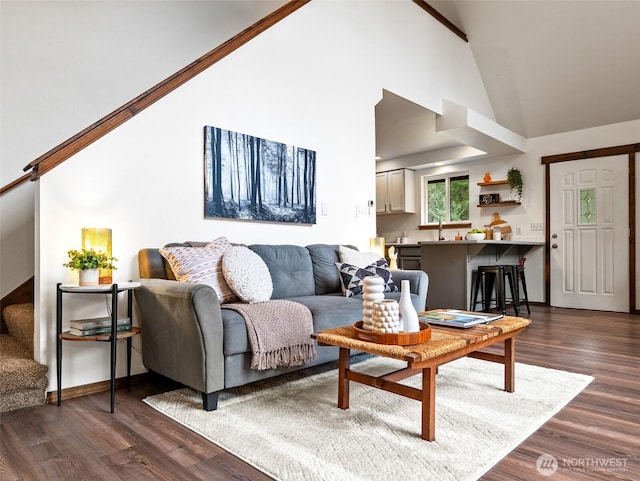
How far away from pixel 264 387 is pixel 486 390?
4.23 feet

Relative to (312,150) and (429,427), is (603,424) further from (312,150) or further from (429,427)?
(312,150)

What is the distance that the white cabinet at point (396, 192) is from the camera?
773 cm

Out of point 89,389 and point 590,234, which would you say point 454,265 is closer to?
point 590,234

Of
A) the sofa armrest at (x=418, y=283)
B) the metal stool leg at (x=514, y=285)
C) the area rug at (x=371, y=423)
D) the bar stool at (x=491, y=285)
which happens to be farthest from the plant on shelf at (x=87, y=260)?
the metal stool leg at (x=514, y=285)

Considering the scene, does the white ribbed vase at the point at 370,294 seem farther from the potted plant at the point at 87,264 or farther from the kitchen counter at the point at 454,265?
the kitchen counter at the point at 454,265

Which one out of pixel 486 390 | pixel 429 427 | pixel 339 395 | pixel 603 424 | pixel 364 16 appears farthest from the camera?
pixel 364 16

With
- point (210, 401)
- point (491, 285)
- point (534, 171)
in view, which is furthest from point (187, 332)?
point (534, 171)

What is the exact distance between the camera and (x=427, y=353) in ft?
5.89

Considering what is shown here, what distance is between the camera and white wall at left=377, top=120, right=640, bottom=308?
591 cm

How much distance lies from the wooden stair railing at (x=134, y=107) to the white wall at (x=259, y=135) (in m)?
0.05

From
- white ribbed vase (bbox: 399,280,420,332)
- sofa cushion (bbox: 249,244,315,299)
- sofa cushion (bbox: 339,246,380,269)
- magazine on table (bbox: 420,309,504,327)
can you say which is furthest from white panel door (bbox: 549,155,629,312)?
white ribbed vase (bbox: 399,280,420,332)

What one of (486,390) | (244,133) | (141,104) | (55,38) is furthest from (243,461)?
(55,38)

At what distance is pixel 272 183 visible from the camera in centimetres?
363

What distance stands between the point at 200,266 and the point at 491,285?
3903 millimetres
